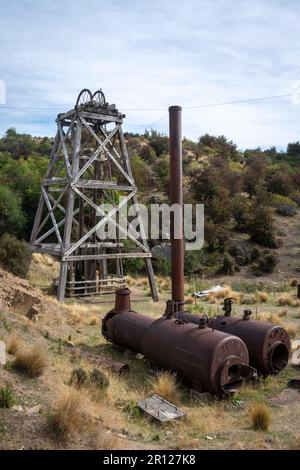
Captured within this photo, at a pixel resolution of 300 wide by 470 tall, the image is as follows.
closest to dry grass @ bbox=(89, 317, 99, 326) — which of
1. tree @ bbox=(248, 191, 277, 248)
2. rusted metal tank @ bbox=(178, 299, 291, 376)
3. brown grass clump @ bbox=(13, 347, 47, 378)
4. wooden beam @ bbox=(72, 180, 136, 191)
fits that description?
rusted metal tank @ bbox=(178, 299, 291, 376)

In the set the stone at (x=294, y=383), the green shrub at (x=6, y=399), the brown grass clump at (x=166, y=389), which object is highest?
the green shrub at (x=6, y=399)

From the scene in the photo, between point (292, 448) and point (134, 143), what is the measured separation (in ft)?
170

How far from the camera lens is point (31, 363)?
762 centimetres

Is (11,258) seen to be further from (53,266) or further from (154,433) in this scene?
(154,433)

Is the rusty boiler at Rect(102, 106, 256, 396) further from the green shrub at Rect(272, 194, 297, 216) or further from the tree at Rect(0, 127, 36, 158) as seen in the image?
the tree at Rect(0, 127, 36, 158)

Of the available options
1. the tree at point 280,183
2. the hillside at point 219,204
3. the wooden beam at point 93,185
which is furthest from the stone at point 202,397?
the tree at point 280,183

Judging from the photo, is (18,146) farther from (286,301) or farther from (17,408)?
(17,408)

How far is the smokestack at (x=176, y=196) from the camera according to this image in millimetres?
12055

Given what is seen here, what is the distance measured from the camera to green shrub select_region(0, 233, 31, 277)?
61.0 feet

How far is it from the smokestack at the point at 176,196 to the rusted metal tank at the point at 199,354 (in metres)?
1.78

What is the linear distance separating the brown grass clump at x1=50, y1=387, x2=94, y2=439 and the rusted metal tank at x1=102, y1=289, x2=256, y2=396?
2.60 meters

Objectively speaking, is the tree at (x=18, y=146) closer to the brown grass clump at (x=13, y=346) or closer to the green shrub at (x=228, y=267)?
the green shrub at (x=228, y=267)

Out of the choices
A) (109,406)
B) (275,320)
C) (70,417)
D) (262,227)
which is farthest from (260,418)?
(262,227)

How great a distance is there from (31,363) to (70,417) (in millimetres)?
1977
